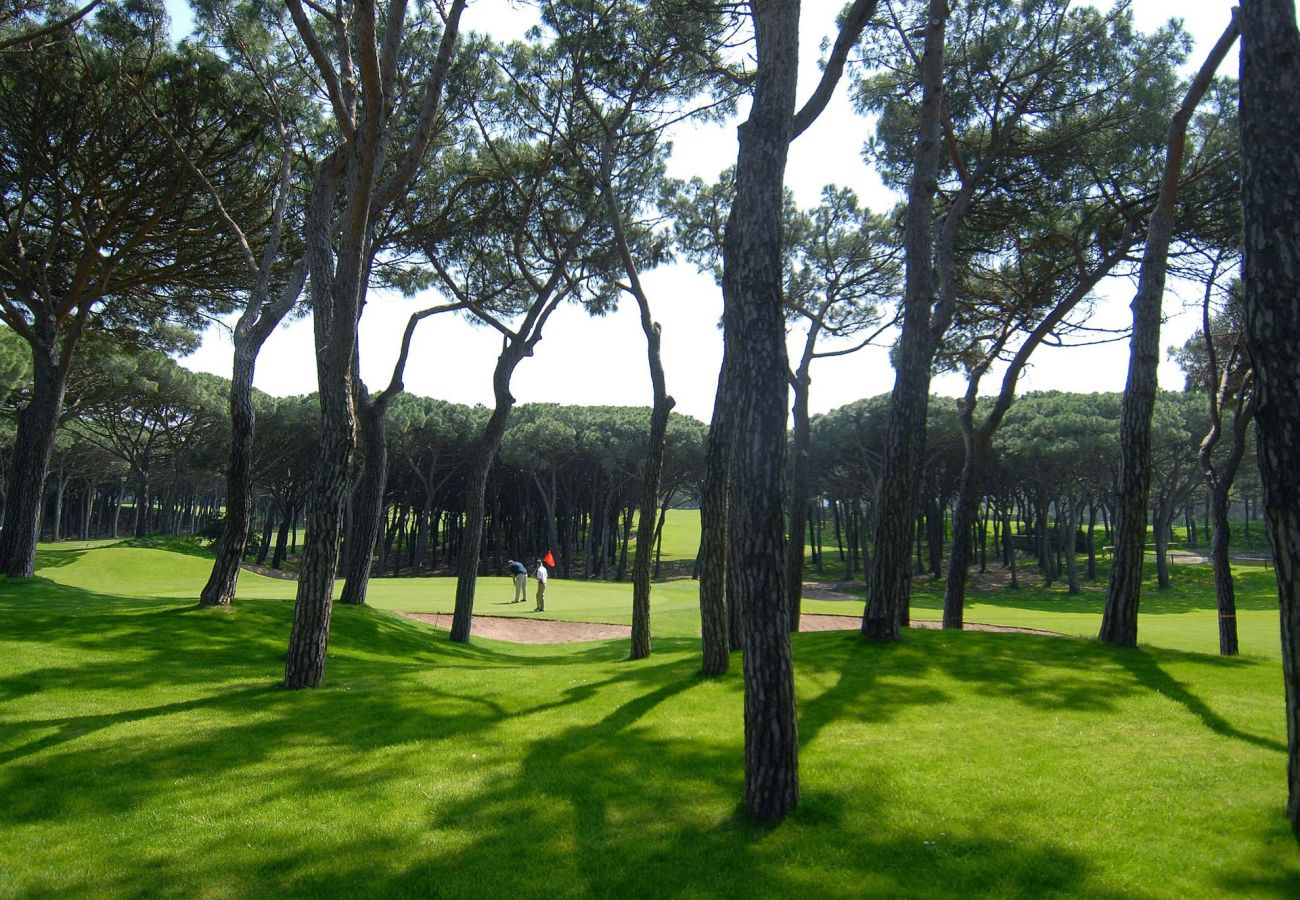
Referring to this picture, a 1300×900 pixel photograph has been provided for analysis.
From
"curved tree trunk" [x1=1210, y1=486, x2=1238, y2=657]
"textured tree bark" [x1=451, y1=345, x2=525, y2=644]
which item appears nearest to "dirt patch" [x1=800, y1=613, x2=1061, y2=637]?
"curved tree trunk" [x1=1210, y1=486, x2=1238, y2=657]

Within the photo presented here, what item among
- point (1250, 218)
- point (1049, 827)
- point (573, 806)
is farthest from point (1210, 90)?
point (573, 806)

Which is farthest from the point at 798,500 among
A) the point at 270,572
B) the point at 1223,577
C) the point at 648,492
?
the point at 270,572

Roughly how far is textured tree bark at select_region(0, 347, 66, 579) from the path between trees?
26.0 ft

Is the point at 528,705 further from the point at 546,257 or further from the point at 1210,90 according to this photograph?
the point at 1210,90

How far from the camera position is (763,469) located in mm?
4953

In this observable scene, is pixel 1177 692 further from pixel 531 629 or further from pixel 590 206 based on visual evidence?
pixel 531 629

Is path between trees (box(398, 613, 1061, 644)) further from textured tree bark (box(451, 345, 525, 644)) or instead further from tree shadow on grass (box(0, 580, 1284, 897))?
tree shadow on grass (box(0, 580, 1284, 897))

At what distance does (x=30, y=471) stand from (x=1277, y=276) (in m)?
20.1

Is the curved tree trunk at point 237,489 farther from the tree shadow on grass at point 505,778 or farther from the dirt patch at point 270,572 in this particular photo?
the dirt patch at point 270,572

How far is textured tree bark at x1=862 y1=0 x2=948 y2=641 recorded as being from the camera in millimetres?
10523

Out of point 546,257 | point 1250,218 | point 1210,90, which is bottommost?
point 1250,218

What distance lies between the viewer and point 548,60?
14188 mm

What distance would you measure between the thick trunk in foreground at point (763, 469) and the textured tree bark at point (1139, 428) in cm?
764

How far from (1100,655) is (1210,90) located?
9.94 meters
